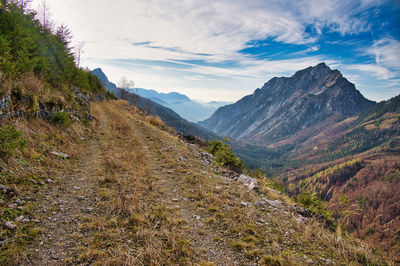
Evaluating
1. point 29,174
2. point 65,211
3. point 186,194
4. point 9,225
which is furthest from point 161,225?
point 29,174

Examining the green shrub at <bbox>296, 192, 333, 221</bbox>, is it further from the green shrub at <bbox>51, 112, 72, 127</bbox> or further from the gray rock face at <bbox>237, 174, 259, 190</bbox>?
the green shrub at <bbox>51, 112, 72, 127</bbox>

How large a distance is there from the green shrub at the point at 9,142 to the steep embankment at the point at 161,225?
5.09ft

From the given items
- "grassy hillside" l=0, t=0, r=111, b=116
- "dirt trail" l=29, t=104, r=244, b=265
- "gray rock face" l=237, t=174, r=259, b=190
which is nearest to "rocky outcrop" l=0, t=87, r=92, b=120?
"grassy hillside" l=0, t=0, r=111, b=116

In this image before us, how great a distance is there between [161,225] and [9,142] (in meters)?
6.25

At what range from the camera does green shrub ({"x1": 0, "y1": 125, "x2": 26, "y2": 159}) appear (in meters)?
6.29

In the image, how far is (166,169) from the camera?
9961 millimetres

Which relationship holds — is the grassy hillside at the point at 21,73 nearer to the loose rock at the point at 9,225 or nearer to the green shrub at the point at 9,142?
the green shrub at the point at 9,142

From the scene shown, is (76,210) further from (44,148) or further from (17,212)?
(44,148)

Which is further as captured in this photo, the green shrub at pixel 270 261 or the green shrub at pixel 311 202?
the green shrub at pixel 311 202

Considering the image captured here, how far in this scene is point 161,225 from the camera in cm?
534

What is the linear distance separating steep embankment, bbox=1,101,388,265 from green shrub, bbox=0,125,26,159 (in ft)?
5.09

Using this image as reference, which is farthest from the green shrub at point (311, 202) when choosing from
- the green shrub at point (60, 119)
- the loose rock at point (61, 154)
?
the green shrub at point (60, 119)

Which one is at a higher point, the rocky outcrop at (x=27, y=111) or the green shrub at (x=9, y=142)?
the rocky outcrop at (x=27, y=111)

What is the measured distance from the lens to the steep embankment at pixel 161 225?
4.20 meters
